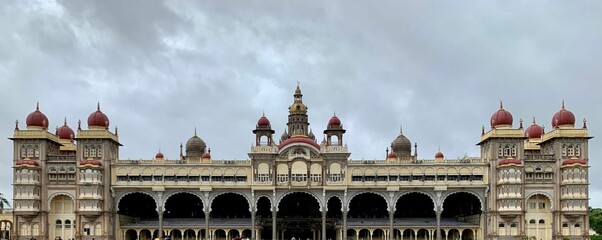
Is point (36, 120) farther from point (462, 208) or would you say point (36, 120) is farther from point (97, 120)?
point (462, 208)

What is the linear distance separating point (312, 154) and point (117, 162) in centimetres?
2117

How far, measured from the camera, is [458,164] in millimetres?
93062

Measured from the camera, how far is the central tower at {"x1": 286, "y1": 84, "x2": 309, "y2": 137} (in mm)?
101250

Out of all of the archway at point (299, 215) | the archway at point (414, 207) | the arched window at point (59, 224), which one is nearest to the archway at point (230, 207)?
the archway at point (299, 215)

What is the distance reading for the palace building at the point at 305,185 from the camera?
3553 inches

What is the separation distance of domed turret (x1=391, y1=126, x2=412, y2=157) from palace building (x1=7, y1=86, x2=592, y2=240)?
4883mm

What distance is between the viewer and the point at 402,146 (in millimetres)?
102438

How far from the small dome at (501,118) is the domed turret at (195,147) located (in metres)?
34.3

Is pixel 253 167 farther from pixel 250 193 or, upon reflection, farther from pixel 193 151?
pixel 193 151

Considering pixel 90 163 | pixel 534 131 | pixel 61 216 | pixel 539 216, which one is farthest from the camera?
pixel 534 131

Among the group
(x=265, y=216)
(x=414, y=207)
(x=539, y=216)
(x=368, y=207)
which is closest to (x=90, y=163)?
(x=265, y=216)

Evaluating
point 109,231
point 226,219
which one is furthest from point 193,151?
point 109,231

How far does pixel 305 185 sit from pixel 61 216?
26.3m

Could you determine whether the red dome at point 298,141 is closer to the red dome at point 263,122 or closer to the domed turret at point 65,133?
the red dome at point 263,122
